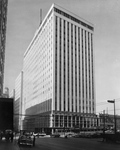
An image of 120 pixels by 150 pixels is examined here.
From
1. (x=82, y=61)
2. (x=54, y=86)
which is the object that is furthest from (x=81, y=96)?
(x=82, y=61)

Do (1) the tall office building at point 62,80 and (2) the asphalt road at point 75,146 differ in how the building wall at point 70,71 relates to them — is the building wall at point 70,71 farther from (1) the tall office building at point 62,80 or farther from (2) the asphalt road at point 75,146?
(2) the asphalt road at point 75,146

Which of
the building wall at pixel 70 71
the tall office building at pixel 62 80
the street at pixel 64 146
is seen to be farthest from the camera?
the building wall at pixel 70 71

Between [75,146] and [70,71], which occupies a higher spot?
[70,71]

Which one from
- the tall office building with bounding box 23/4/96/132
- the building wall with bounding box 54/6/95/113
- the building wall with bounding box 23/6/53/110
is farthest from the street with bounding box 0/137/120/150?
the building wall with bounding box 54/6/95/113

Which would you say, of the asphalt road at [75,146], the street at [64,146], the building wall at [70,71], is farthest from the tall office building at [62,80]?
the street at [64,146]

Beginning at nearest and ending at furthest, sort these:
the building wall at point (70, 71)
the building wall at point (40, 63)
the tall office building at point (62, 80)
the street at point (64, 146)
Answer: the street at point (64, 146) < the building wall at point (40, 63) < the tall office building at point (62, 80) < the building wall at point (70, 71)

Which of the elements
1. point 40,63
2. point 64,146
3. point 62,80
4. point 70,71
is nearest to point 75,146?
point 64,146

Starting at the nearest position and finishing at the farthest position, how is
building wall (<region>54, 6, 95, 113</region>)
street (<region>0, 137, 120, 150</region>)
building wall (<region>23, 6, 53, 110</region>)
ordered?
1. street (<region>0, 137, 120, 150</region>)
2. building wall (<region>23, 6, 53, 110</region>)
3. building wall (<region>54, 6, 95, 113</region>)

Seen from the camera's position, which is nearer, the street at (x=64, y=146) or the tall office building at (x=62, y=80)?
the street at (x=64, y=146)

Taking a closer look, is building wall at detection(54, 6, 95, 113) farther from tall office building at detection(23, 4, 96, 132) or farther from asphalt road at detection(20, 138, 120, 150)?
asphalt road at detection(20, 138, 120, 150)

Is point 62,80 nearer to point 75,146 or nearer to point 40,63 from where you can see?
point 40,63

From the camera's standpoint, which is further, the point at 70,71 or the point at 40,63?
the point at 70,71

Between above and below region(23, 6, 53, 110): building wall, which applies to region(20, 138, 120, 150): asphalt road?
below
